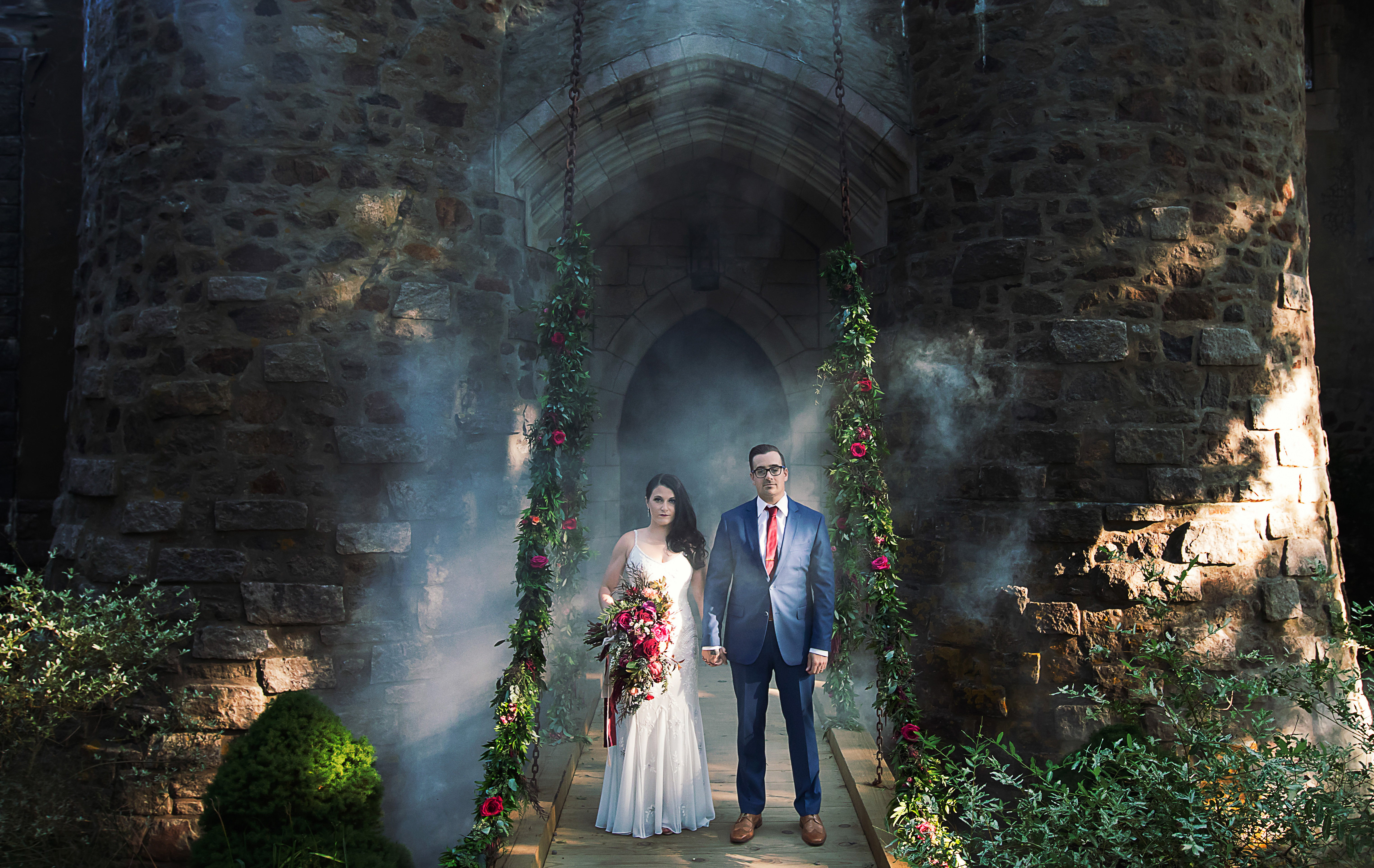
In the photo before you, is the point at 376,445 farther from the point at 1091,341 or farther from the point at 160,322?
the point at 1091,341

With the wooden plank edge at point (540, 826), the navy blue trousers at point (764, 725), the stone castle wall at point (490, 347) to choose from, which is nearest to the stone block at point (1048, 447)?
the stone castle wall at point (490, 347)

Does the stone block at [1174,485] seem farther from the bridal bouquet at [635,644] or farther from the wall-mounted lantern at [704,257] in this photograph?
the wall-mounted lantern at [704,257]

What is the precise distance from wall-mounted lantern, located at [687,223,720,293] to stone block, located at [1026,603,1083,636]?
3.14 m

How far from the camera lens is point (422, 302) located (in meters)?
4.30

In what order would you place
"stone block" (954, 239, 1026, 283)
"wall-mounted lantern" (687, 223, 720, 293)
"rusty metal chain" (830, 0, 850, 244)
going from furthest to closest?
"wall-mounted lantern" (687, 223, 720, 293) < "stone block" (954, 239, 1026, 283) < "rusty metal chain" (830, 0, 850, 244)

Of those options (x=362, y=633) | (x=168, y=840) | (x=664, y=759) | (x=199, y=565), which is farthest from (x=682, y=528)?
(x=168, y=840)

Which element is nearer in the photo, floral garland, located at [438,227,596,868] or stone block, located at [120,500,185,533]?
floral garland, located at [438,227,596,868]

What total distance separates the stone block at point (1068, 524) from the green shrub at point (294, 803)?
3260 mm

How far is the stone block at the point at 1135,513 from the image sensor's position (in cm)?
418

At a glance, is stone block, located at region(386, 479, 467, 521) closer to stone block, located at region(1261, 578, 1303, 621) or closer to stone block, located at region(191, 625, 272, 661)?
stone block, located at region(191, 625, 272, 661)

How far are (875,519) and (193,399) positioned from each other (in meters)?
3.27

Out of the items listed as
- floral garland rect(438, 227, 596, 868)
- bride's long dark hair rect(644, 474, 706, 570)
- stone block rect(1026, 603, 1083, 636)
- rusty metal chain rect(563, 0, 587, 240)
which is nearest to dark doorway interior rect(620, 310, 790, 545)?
floral garland rect(438, 227, 596, 868)

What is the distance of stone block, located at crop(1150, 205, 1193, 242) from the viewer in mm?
4312

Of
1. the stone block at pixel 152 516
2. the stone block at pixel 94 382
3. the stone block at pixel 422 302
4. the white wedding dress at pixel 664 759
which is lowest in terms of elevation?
the white wedding dress at pixel 664 759
